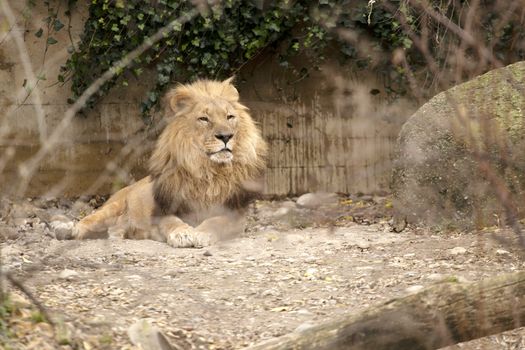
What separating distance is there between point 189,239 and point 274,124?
285 centimetres

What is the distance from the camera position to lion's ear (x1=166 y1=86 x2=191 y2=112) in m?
7.62

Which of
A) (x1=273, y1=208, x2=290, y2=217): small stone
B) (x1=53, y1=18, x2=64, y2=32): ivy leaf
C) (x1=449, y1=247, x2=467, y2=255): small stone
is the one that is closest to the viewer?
(x1=449, y1=247, x2=467, y2=255): small stone

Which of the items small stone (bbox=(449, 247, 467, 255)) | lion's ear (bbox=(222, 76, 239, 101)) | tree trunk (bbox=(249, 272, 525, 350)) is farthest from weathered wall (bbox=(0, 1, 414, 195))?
tree trunk (bbox=(249, 272, 525, 350))

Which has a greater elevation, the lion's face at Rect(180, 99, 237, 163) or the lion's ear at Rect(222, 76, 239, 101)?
the lion's ear at Rect(222, 76, 239, 101)

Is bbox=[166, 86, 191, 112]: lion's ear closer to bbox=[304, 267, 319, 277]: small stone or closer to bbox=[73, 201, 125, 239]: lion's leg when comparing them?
bbox=[73, 201, 125, 239]: lion's leg

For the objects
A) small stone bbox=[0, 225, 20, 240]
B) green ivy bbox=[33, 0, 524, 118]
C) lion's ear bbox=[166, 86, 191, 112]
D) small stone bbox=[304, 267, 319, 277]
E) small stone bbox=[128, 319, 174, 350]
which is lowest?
small stone bbox=[128, 319, 174, 350]

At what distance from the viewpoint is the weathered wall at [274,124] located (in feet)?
30.3

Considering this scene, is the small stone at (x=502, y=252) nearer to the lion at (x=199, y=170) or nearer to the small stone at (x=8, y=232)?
the lion at (x=199, y=170)

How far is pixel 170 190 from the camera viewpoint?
742 centimetres

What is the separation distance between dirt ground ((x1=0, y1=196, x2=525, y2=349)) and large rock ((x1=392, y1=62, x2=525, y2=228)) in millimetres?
216

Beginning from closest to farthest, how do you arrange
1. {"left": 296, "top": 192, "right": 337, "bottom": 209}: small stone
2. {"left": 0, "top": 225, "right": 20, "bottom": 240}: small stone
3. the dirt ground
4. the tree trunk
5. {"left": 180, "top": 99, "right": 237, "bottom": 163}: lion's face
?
{"left": 296, "top": 192, "right": 337, "bottom": 209}: small stone, the tree trunk, the dirt ground, {"left": 0, "top": 225, "right": 20, "bottom": 240}: small stone, {"left": 180, "top": 99, "right": 237, "bottom": 163}: lion's face

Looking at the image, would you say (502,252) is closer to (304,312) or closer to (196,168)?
(304,312)

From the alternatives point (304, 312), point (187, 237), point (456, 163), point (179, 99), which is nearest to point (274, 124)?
point (179, 99)

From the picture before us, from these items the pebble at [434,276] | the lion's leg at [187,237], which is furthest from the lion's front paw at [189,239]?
the pebble at [434,276]
